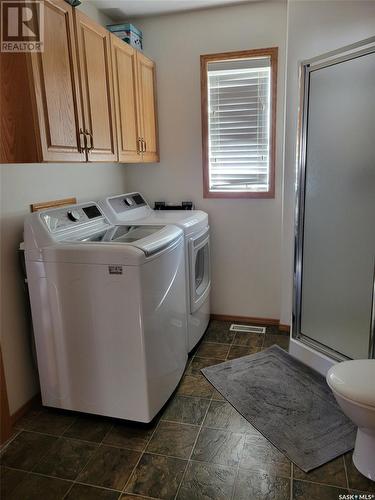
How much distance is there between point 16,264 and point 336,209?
6.27 ft

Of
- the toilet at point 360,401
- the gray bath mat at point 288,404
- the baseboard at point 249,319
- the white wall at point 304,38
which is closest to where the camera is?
the toilet at point 360,401

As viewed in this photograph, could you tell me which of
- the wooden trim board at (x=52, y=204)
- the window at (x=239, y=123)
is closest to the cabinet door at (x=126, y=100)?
the wooden trim board at (x=52, y=204)

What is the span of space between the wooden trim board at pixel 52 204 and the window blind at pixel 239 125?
1.22 metres

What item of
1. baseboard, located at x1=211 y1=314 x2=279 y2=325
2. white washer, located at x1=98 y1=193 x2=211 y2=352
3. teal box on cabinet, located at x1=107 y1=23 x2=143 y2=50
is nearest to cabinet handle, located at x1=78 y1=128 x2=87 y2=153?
white washer, located at x1=98 y1=193 x2=211 y2=352

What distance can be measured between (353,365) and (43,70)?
2.00m

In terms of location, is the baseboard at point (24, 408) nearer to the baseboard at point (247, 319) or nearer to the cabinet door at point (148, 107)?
the baseboard at point (247, 319)

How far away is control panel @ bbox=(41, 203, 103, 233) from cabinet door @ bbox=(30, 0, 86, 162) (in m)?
0.35

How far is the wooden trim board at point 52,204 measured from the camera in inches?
82.6

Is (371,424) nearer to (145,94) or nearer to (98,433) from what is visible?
(98,433)

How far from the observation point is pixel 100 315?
189 cm

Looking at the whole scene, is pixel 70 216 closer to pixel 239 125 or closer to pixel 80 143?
pixel 80 143

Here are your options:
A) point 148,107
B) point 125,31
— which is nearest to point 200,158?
point 148,107

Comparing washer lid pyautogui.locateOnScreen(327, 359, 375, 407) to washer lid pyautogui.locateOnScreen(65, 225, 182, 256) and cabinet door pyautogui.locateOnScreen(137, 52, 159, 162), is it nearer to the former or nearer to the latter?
washer lid pyautogui.locateOnScreen(65, 225, 182, 256)

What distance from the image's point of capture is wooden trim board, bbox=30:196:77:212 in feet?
6.88
